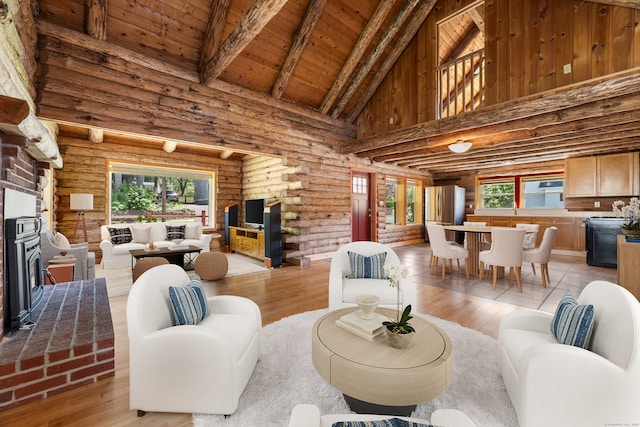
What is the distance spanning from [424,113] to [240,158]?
5336 millimetres

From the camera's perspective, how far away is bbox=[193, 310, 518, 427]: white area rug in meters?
1.55

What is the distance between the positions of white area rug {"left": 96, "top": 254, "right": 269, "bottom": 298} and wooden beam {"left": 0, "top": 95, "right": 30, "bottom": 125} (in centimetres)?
289

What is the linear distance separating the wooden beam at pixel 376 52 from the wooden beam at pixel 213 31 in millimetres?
2990

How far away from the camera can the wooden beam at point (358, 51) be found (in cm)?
493

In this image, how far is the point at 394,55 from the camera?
19.9 feet

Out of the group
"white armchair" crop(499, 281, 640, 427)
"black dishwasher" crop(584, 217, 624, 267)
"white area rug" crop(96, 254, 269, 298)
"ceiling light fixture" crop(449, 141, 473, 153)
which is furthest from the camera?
"black dishwasher" crop(584, 217, 624, 267)

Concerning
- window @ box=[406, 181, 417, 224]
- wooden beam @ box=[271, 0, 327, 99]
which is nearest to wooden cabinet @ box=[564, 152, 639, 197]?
window @ box=[406, 181, 417, 224]

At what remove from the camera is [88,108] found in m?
3.66

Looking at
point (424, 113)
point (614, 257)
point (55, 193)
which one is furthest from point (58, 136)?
point (614, 257)

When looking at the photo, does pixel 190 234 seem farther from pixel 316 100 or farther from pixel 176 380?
pixel 176 380

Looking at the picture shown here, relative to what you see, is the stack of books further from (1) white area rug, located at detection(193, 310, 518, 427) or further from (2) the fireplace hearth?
(2) the fireplace hearth

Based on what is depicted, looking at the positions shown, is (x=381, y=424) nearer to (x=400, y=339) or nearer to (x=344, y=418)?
(x=344, y=418)

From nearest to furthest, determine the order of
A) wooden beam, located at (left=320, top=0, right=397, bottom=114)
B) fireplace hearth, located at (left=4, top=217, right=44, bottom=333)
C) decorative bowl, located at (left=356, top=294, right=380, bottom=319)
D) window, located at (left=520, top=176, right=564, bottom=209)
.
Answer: decorative bowl, located at (left=356, top=294, right=380, bottom=319), fireplace hearth, located at (left=4, top=217, right=44, bottom=333), wooden beam, located at (left=320, top=0, right=397, bottom=114), window, located at (left=520, top=176, right=564, bottom=209)

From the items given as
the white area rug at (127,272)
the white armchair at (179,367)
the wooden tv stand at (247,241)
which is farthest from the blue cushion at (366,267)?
the wooden tv stand at (247,241)
